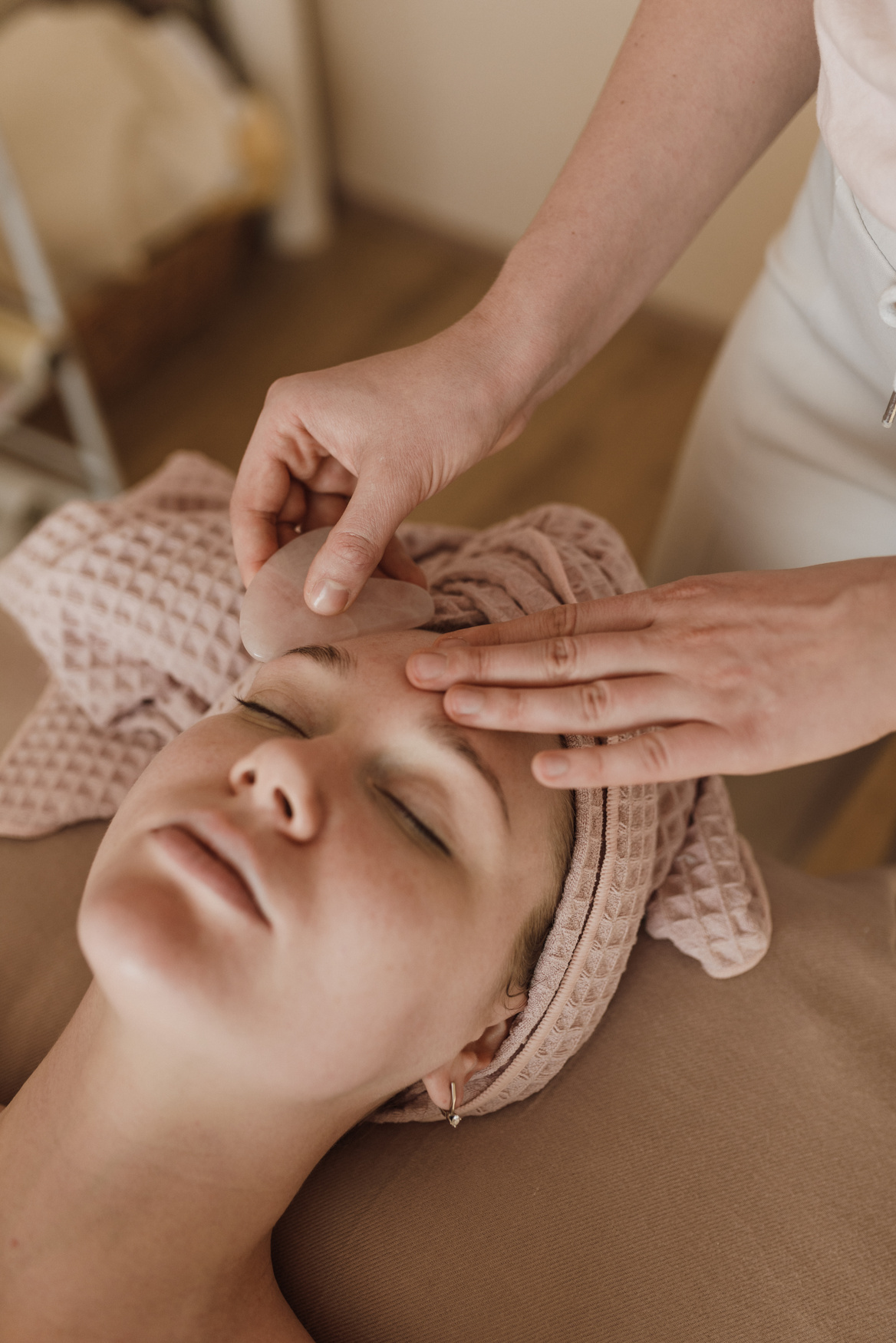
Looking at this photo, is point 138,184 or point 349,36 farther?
point 349,36

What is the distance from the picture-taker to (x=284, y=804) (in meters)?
0.78

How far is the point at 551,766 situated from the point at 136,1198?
1.74 feet

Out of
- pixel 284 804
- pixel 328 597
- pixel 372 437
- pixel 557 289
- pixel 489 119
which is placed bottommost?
pixel 284 804

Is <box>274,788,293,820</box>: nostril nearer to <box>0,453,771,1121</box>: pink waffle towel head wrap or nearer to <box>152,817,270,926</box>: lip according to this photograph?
<box>152,817,270,926</box>: lip

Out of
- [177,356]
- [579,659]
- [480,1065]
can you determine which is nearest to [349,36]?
[177,356]

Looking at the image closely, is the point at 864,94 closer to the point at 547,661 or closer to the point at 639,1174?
the point at 547,661

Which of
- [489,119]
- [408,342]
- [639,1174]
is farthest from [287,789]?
[489,119]

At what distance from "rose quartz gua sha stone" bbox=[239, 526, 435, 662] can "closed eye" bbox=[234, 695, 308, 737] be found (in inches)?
3.2

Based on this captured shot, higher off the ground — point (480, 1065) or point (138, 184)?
point (138, 184)

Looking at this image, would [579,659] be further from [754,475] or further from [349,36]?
[349,36]

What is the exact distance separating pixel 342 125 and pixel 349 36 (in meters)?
0.29

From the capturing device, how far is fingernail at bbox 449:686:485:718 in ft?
2.67

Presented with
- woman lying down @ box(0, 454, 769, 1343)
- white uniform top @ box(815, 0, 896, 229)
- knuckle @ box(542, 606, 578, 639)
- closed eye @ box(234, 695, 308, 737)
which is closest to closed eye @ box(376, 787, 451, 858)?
woman lying down @ box(0, 454, 769, 1343)

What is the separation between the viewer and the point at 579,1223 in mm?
→ 962
